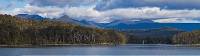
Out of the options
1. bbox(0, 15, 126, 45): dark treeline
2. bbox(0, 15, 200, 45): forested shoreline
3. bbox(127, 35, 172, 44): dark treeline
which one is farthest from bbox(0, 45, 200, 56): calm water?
bbox(127, 35, 172, 44): dark treeline

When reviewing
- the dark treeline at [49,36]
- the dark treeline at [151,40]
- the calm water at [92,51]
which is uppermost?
the dark treeline at [49,36]

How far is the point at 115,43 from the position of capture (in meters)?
138

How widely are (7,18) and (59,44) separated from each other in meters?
35.7

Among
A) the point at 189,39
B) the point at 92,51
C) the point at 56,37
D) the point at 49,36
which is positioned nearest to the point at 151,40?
the point at 189,39

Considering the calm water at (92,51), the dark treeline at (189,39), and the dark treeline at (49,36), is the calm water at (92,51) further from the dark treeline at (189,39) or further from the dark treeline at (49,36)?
the dark treeline at (189,39)

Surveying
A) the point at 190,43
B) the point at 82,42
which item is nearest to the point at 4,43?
the point at 82,42

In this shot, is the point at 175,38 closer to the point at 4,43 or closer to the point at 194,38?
the point at 194,38

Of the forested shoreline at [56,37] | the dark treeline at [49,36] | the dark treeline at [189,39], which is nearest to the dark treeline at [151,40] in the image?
the forested shoreline at [56,37]

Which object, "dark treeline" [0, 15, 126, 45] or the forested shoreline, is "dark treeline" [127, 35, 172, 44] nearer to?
the forested shoreline

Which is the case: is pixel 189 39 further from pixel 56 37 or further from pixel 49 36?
pixel 49 36

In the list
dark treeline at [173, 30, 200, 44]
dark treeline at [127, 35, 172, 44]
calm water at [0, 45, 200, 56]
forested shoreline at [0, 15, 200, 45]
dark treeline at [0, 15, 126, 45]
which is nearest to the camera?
calm water at [0, 45, 200, 56]

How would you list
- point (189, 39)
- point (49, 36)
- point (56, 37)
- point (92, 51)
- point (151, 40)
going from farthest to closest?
point (151, 40)
point (189, 39)
point (56, 37)
point (49, 36)
point (92, 51)

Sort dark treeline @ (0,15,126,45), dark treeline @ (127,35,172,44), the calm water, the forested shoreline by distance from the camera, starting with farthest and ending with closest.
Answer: dark treeline @ (127,35,172,44) → the forested shoreline → dark treeline @ (0,15,126,45) → the calm water

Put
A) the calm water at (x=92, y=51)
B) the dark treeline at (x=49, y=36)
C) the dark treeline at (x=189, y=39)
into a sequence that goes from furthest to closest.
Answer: the dark treeline at (x=189, y=39)
the dark treeline at (x=49, y=36)
the calm water at (x=92, y=51)
